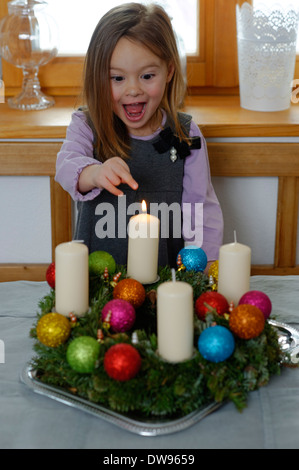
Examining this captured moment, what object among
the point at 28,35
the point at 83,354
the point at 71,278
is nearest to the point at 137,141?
the point at 28,35

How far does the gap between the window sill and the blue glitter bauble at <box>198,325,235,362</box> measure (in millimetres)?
1051

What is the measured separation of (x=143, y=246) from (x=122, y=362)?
25 centimetres

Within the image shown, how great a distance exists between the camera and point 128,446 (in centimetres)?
77

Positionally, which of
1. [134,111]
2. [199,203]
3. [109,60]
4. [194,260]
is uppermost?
[109,60]

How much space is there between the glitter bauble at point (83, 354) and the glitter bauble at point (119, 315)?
0.20 ft

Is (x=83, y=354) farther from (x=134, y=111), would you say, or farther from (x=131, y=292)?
(x=134, y=111)

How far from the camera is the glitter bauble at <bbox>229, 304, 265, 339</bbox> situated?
0.84m

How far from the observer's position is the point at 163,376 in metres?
0.80

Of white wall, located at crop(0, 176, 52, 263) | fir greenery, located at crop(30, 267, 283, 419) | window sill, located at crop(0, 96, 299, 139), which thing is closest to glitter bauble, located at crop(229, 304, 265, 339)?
fir greenery, located at crop(30, 267, 283, 419)

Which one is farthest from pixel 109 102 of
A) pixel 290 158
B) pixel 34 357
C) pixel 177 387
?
pixel 177 387

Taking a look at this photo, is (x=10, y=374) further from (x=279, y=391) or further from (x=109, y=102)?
(x=109, y=102)

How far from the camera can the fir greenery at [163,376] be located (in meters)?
0.80

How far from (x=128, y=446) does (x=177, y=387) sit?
96mm

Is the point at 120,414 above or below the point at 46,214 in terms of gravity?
above
